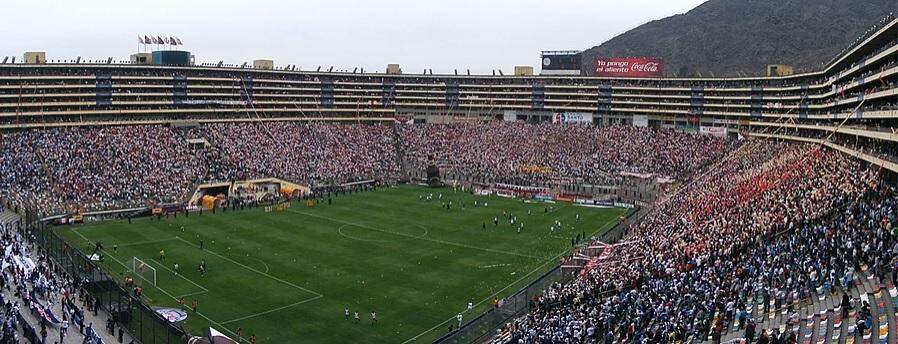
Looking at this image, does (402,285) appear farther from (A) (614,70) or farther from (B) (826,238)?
(A) (614,70)

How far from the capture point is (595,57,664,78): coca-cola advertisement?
120000 mm

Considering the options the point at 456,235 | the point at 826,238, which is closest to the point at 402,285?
the point at 456,235

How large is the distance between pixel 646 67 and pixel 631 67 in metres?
2.23

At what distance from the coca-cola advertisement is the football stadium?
0.42 m

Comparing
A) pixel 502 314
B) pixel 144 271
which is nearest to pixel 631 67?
pixel 144 271

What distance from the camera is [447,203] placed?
75.5 meters

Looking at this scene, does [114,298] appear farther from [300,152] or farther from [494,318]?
[300,152]

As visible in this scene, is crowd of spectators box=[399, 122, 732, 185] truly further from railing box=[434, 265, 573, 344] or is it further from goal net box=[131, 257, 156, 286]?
goal net box=[131, 257, 156, 286]

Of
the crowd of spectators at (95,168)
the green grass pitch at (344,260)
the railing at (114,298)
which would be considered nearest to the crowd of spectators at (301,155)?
the crowd of spectators at (95,168)

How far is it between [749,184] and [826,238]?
20.1 metres

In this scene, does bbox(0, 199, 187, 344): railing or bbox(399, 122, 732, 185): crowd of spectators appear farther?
bbox(399, 122, 732, 185): crowd of spectators

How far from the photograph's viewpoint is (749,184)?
50938 millimetres

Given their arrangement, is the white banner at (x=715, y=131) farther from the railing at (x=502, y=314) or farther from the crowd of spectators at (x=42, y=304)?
the crowd of spectators at (x=42, y=304)

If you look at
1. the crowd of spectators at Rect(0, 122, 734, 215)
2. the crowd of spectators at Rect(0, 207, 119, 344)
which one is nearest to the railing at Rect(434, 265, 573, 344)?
the crowd of spectators at Rect(0, 207, 119, 344)
